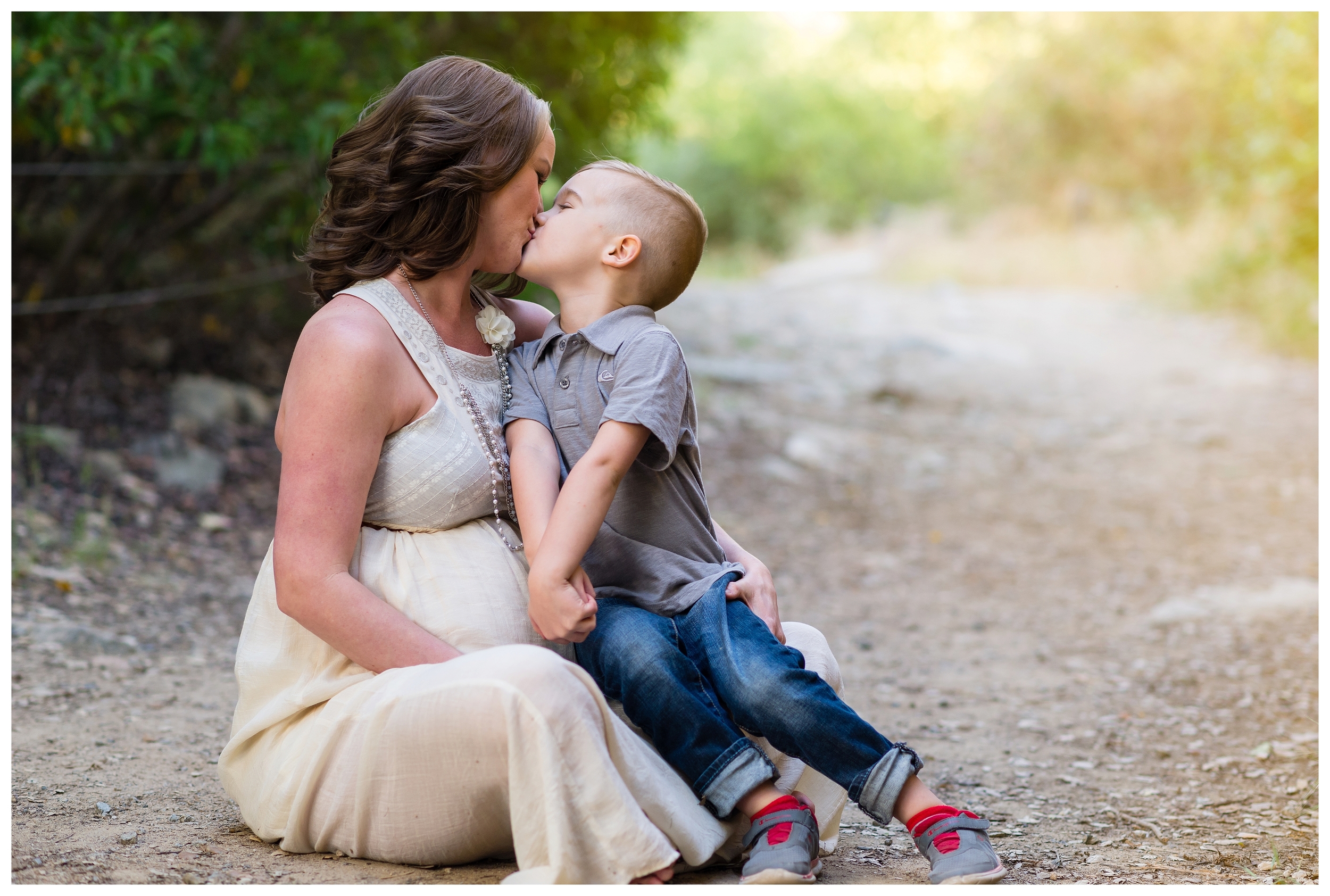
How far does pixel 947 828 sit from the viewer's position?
2021mm

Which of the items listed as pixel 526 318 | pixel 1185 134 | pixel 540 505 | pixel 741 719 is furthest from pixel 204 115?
pixel 1185 134

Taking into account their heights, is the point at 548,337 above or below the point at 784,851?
above

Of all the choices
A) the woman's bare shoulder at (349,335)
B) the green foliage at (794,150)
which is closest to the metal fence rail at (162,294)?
the woman's bare shoulder at (349,335)

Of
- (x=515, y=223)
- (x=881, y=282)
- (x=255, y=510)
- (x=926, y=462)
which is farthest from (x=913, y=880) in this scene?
(x=881, y=282)

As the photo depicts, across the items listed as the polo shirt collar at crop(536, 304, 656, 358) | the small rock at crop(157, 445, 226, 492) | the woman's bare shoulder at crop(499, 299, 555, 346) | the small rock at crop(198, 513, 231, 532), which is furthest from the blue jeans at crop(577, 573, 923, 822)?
the small rock at crop(157, 445, 226, 492)

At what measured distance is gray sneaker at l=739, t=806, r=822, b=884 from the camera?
195 cm

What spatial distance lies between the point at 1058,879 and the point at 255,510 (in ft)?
13.7

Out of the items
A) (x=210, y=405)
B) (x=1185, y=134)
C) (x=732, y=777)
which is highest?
(x=1185, y=134)

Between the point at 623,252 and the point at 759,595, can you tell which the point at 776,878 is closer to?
the point at 759,595

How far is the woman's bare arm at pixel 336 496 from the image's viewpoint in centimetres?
199

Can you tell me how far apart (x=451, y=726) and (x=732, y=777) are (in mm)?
482

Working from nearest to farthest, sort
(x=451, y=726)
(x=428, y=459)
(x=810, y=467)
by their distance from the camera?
(x=451, y=726) → (x=428, y=459) → (x=810, y=467)

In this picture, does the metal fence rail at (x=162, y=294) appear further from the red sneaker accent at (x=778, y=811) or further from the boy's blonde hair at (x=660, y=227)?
the red sneaker accent at (x=778, y=811)
